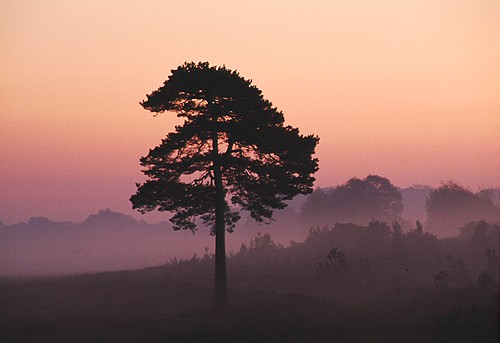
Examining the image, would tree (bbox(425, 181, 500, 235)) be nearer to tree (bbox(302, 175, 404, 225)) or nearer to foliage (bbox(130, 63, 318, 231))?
tree (bbox(302, 175, 404, 225))

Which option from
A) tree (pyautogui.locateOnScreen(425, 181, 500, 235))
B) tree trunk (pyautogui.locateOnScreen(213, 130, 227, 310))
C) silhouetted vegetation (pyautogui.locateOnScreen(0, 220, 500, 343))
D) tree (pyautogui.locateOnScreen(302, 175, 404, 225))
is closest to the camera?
silhouetted vegetation (pyautogui.locateOnScreen(0, 220, 500, 343))

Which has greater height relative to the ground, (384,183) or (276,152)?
(384,183)

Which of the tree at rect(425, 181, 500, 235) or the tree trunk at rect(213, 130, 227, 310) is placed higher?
the tree at rect(425, 181, 500, 235)

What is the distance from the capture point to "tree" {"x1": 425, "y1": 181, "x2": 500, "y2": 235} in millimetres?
80188

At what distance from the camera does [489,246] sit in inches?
1690

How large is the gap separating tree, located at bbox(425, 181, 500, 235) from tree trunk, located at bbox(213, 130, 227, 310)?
2542 inches

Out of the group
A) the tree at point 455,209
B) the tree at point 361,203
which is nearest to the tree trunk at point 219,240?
the tree at point 455,209

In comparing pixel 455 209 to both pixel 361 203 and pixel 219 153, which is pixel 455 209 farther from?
pixel 219 153

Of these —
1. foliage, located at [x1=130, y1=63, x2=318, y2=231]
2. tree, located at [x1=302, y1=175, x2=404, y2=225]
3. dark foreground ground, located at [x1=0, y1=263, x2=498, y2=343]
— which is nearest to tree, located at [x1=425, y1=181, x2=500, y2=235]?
tree, located at [x1=302, y1=175, x2=404, y2=225]

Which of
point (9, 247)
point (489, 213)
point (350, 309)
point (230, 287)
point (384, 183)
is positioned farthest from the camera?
point (9, 247)

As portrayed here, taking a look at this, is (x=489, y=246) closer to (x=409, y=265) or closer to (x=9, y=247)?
(x=409, y=265)

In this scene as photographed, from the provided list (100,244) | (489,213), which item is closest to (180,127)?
(489,213)

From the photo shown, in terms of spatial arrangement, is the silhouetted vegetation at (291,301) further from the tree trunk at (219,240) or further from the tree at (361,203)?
the tree at (361,203)

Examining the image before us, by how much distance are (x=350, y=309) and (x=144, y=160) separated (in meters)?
13.0
